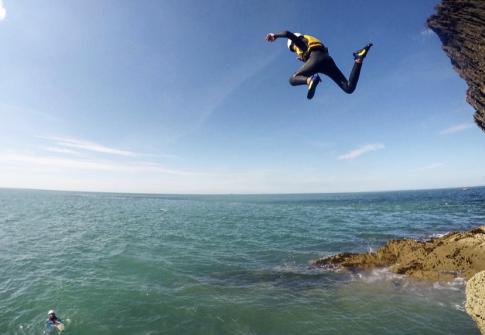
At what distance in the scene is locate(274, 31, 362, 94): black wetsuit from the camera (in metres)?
6.92

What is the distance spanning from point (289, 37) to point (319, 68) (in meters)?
1.13

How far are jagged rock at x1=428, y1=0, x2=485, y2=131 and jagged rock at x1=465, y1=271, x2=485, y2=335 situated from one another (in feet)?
51.6

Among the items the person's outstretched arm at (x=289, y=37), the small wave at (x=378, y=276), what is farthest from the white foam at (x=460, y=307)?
the person's outstretched arm at (x=289, y=37)

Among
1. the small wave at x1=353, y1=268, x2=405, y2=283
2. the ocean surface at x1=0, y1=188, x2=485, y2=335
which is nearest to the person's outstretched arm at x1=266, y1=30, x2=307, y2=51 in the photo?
the ocean surface at x1=0, y1=188, x2=485, y2=335

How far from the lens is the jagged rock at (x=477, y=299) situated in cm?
563

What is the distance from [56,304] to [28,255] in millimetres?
Answer: 12227

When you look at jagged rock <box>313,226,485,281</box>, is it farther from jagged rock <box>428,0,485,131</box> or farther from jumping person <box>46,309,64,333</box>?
jumping person <box>46,309,64,333</box>

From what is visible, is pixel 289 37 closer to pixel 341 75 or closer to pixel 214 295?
pixel 341 75

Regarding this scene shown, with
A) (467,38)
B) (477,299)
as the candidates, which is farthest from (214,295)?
(467,38)

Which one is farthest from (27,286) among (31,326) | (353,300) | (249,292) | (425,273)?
(425,273)

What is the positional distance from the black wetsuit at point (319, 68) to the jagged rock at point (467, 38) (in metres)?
13.6

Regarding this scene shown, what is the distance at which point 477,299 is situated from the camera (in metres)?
5.79

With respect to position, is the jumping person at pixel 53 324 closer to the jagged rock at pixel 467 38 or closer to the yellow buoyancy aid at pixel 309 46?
the yellow buoyancy aid at pixel 309 46

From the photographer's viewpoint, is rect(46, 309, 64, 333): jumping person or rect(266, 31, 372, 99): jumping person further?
rect(46, 309, 64, 333): jumping person
